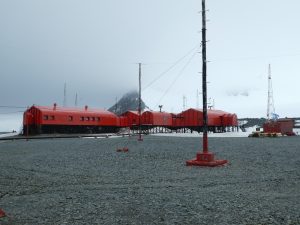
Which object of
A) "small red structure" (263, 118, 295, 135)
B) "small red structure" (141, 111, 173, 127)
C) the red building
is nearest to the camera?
"small red structure" (263, 118, 295, 135)

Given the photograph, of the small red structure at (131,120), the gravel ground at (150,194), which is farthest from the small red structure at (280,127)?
the gravel ground at (150,194)

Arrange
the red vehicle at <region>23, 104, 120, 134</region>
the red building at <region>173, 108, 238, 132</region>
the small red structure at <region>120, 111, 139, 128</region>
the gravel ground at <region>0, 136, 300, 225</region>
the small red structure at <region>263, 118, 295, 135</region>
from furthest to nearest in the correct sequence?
the small red structure at <region>120, 111, 139, 128</region>, the red building at <region>173, 108, 238, 132</region>, the red vehicle at <region>23, 104, 120, 134</region>, the small red structure at <region>263, 118, 295, 135</region>, the gravel ground at <region>0, 136, 300, 225</region>

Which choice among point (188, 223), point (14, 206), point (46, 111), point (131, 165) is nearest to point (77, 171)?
point (131, 165)

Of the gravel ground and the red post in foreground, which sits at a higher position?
the red post in foreground

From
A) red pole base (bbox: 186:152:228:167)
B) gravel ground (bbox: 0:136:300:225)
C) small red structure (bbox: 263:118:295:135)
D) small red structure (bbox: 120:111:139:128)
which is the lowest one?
gravel ground (bbox: 0:136:300:225)

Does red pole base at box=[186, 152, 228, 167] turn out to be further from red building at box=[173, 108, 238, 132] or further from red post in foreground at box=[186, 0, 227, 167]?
red building at box=[173, 108, 238, 132]

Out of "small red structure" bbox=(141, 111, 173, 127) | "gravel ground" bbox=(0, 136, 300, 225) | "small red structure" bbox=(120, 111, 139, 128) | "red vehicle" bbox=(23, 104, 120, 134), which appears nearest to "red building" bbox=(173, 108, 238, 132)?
"small red structure" bbox=(141, 111, 173, 127)

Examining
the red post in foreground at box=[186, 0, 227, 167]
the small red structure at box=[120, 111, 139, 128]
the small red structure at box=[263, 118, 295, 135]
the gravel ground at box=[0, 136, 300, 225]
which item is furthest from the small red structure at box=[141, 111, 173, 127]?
the gravel ground at box=[0, 136, 300, 225]

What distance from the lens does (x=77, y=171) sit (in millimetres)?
13109

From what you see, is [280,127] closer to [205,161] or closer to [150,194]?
[205,161]

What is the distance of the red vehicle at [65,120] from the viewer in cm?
4867

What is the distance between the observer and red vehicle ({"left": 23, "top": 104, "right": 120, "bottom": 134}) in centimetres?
4867

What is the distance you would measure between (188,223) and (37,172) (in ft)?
27.3

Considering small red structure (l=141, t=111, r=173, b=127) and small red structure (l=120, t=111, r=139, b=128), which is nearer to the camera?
small red structure (l=141, t=111, r=173, b=127)
